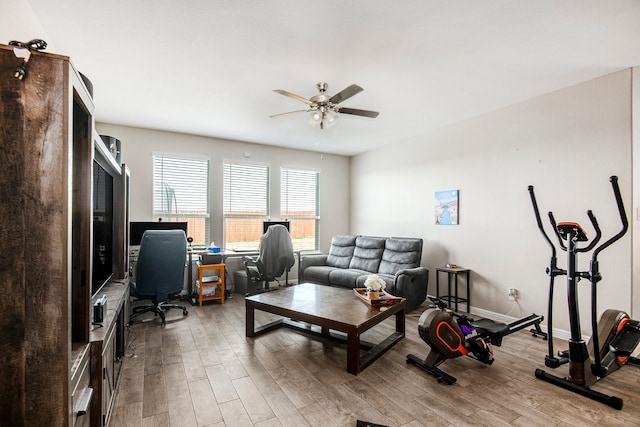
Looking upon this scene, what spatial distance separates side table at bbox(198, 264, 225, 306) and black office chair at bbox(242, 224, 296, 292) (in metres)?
0.45

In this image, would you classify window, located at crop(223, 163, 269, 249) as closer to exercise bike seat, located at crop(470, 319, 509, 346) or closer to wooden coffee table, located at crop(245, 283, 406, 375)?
wooden coffee table, located at crop(245, 283, 406, 375)

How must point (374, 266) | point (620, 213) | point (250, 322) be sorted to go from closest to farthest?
point (620, 213) → point (250, 322) → point (374, 266)

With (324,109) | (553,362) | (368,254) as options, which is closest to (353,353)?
(553,362)

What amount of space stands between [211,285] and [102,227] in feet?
7.41

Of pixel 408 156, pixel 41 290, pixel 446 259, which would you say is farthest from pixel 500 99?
pixel 41 290

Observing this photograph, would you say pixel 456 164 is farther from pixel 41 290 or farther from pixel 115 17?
pixel 41 290

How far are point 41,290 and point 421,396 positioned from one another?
2.32 m

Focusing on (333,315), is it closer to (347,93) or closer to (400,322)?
(400,322)

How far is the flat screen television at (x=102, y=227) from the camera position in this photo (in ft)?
7.64

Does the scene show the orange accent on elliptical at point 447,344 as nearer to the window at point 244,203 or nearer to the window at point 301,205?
the window at point 244,203

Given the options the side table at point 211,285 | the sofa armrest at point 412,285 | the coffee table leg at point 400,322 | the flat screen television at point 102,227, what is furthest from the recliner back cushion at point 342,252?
the flat screen television at point 102,227

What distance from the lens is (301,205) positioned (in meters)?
6.42

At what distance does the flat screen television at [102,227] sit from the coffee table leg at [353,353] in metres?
1.96

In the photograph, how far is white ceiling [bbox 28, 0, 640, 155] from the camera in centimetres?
211
